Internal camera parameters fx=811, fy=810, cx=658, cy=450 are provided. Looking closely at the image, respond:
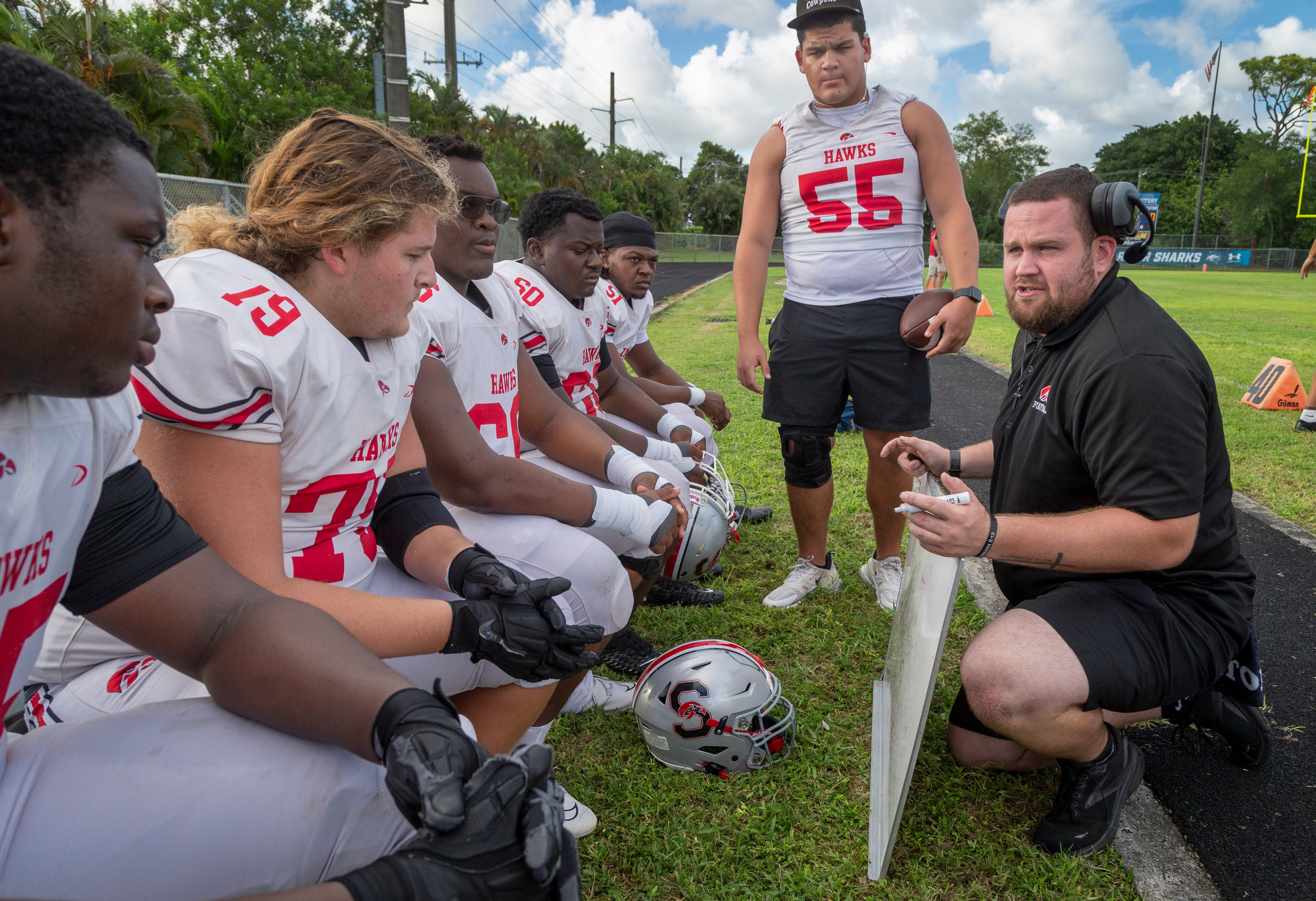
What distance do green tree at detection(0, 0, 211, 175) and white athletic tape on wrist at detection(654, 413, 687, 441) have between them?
54.2ft

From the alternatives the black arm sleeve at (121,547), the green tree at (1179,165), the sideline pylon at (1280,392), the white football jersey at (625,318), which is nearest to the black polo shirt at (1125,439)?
the black arm sleeve at (121,547)

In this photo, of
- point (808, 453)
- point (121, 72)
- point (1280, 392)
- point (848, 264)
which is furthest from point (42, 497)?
point (121, 72)

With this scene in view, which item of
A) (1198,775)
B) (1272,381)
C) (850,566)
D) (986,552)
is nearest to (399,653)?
(986,552)

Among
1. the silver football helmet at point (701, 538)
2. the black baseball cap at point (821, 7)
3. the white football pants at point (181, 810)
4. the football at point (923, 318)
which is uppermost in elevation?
the black baseball cap at point (821, 7)

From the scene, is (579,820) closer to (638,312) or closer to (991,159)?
(638,312)

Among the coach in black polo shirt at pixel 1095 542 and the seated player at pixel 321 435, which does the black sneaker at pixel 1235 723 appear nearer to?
the coach in black polo shirt at pixel 1095 542

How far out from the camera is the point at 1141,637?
2234mm

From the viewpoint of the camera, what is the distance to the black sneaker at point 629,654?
3236mm

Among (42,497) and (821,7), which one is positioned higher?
(821,7)

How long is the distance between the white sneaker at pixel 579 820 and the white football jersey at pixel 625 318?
2.90 m

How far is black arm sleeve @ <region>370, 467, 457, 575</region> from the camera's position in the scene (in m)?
2.17

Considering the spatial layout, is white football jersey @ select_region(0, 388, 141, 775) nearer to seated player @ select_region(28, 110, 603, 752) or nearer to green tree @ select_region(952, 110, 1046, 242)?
seated player @ select_region(28, 110, 603, 752)

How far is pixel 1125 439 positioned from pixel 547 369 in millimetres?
2156

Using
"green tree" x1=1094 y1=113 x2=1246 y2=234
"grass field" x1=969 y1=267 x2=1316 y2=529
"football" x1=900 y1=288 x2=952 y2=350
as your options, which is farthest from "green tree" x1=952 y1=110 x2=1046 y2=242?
"football" x1=900 y1=288 x2=952 y2=350
